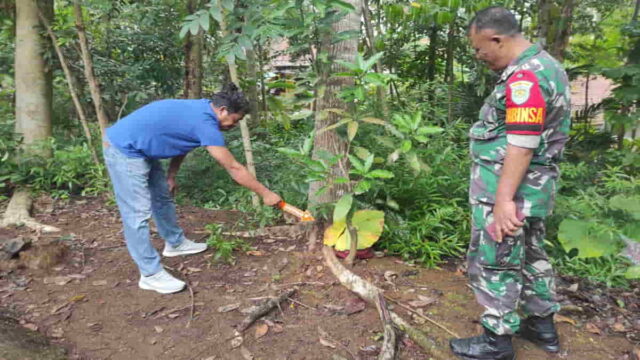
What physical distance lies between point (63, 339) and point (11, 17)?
4900 mm

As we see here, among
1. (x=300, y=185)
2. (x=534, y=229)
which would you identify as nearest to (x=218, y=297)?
(x=300, y=185)

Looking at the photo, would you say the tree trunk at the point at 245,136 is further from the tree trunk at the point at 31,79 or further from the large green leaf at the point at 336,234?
the tree trunk at the point at 31,79

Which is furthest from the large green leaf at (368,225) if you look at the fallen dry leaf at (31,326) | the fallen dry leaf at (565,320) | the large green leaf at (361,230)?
the fallen dry leaf at (31,326)

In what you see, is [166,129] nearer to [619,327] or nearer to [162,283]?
[162,283]

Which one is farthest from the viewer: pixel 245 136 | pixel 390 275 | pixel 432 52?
pixel 432 52

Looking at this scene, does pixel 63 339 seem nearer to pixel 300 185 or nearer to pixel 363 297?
pixel 363 297

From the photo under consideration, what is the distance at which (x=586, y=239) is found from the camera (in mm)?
2873

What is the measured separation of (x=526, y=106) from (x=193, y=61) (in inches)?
195

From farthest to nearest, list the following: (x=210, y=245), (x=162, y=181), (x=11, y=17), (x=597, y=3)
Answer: (x=597, y=3)
(x=11, y=17)
(x=210, y=245)
(x=162, y=181)

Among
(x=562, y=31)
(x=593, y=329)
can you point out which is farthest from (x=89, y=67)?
(x=562, y=31)

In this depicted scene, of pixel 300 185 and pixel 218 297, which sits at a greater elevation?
pixel 300 185

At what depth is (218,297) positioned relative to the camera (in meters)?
2.92

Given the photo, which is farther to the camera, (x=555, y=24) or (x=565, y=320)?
(x=555, y=24)

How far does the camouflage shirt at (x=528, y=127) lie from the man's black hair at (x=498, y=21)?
0.12 metres
